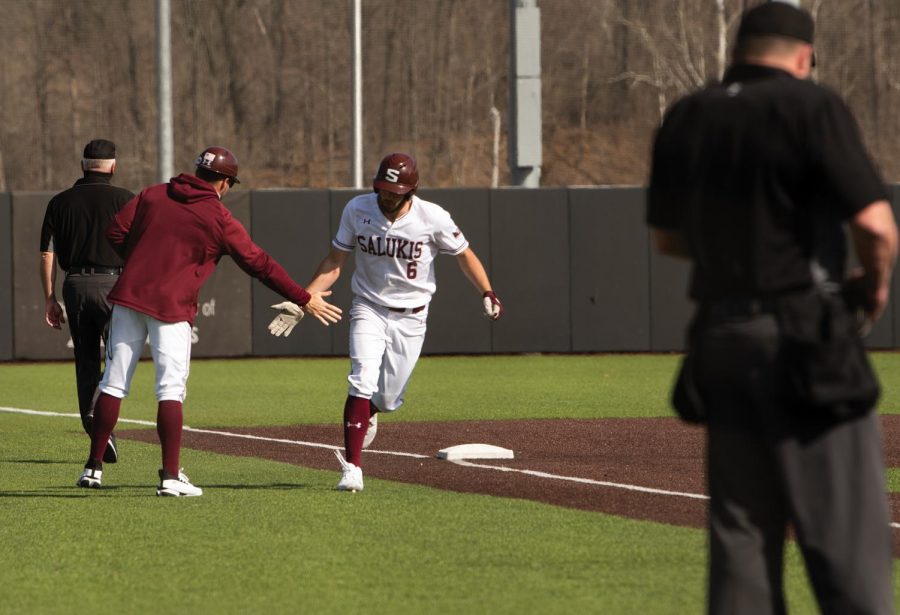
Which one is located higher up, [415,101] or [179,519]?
[415,101]

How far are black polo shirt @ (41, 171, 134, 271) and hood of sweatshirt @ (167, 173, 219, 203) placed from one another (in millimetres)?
2124

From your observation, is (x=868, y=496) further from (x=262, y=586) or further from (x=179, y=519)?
(x=179, y=519)

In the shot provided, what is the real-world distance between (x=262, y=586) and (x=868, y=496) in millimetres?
3175

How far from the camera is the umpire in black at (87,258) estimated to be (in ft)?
37.0

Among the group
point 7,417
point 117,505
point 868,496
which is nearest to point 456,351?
point 7,417

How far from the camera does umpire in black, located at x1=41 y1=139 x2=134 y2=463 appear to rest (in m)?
11.3

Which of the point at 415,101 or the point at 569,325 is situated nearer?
the point at 569,325

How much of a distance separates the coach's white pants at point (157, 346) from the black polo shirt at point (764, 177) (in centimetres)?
536

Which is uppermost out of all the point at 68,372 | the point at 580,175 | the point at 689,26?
the point at 689,26

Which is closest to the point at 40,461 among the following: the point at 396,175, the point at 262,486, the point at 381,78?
the point at 262,486

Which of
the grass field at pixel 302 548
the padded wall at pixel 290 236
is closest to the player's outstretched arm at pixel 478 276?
the grass field at pixel 302 548

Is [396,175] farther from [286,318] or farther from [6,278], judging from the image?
[6,278]

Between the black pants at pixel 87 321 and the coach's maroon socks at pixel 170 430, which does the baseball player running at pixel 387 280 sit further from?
the black pants at pixel 87 321

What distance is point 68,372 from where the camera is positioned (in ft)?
69.3
